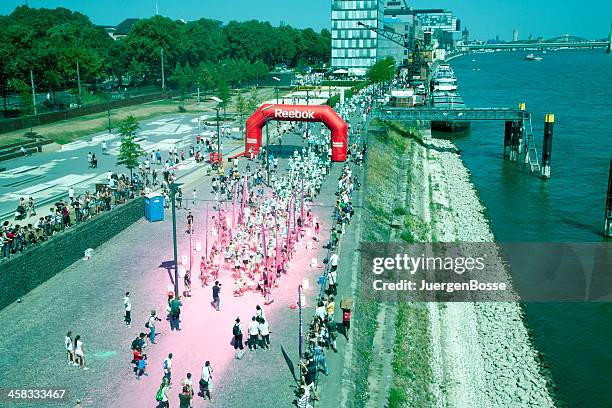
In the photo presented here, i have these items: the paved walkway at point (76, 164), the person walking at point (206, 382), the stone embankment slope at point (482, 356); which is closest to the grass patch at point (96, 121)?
the paved walkway at point (76, 164)

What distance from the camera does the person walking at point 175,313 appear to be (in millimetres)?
19625

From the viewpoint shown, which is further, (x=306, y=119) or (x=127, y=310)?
(x=306, y=119)

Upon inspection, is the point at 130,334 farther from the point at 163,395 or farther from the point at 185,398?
the point at 185,398

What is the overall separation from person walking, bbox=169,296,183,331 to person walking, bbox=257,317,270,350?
9.12 ft

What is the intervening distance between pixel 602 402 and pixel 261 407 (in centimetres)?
1301

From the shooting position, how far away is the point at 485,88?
134750 millimetres

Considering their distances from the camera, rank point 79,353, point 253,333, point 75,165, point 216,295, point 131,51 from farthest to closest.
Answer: point 131,51, point 75,165, point 216,295, point 253,333, point 79,353

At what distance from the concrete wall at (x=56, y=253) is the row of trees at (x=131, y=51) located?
35071 mm

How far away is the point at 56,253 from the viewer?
2475cm

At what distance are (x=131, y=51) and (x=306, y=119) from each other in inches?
2435

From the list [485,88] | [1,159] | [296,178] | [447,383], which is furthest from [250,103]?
[485,88]

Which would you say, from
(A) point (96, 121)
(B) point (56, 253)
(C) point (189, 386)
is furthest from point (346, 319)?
(A) point (96, 121)

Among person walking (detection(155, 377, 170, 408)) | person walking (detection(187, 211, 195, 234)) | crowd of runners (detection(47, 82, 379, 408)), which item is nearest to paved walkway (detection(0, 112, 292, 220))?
crowd of runners (detection(47, 82, 379, 408))

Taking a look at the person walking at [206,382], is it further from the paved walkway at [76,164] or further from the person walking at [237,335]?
the paved walkway at [76,164]
